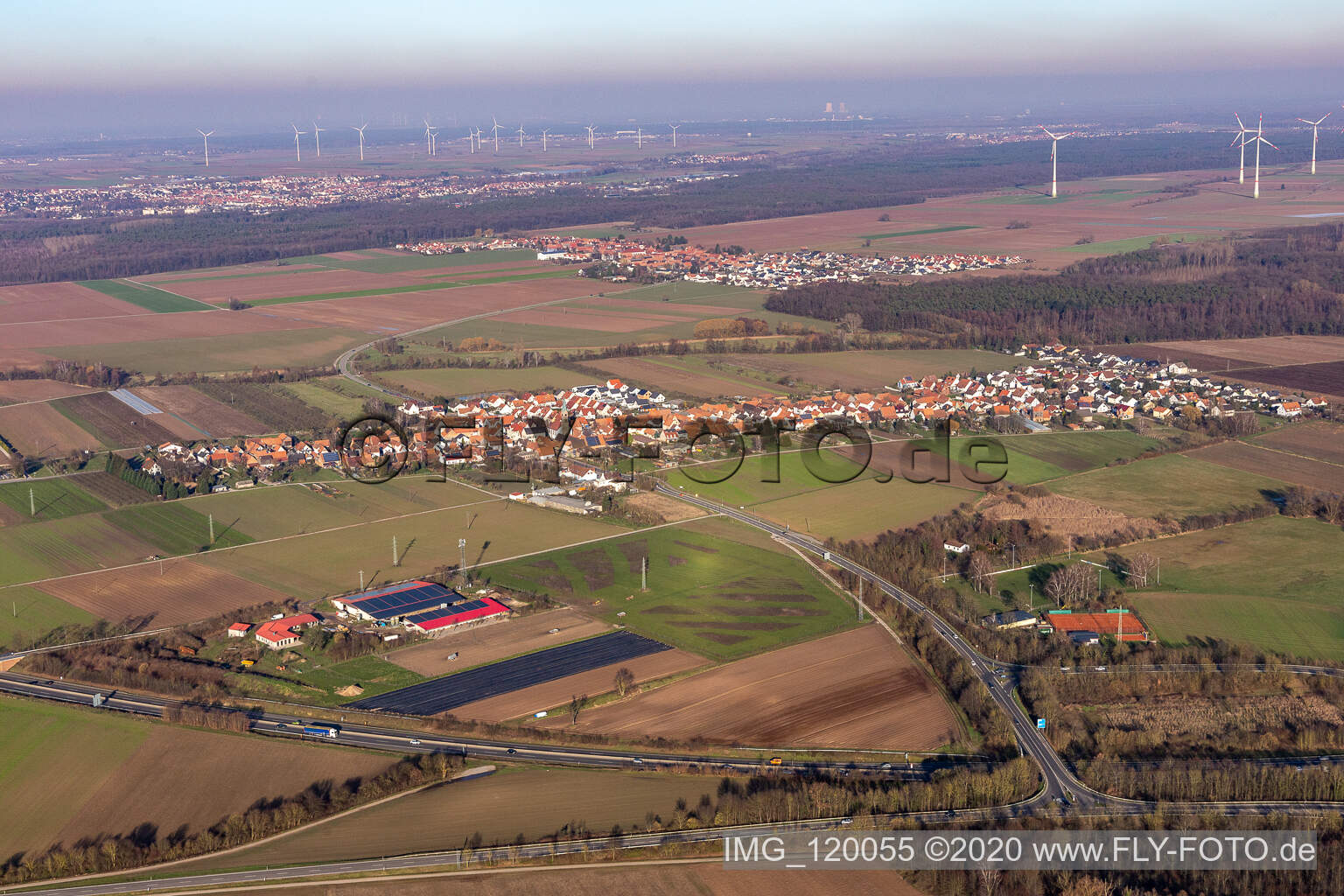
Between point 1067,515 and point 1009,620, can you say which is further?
point 1067,515

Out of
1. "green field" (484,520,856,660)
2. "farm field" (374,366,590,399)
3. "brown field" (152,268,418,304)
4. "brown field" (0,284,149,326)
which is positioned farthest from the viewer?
"brown field" (152,268,418,304)

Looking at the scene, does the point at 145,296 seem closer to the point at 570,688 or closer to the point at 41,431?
the point at 41,431

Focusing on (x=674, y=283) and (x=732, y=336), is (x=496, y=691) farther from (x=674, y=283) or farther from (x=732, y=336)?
(x=674, y=283)

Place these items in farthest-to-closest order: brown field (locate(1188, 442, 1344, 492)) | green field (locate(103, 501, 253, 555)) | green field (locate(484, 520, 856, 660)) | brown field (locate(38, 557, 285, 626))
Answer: brown field (locate(1188, 442, 1344, 492))
green field (locate(103, 501, 253, 555))
brown field (locate(38, 557, 285, 626))
green field (locate(484, 520, 856, 660))

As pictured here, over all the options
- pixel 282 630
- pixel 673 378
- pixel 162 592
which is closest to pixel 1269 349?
pixel 673 378

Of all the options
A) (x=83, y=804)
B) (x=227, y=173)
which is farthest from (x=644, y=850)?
(x=227, y=173)

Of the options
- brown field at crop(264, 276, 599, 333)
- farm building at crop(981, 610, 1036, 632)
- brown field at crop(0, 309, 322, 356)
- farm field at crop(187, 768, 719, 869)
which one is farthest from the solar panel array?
brown field at crop(0, 309, 322, 356)

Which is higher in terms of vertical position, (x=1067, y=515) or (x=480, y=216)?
(x=480, y=216)

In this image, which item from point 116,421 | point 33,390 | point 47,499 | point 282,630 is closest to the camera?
point 282,630

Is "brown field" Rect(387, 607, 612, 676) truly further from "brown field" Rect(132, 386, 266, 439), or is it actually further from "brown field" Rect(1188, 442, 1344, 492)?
"brown field" Rect(1188, 442, 1344, 492)
